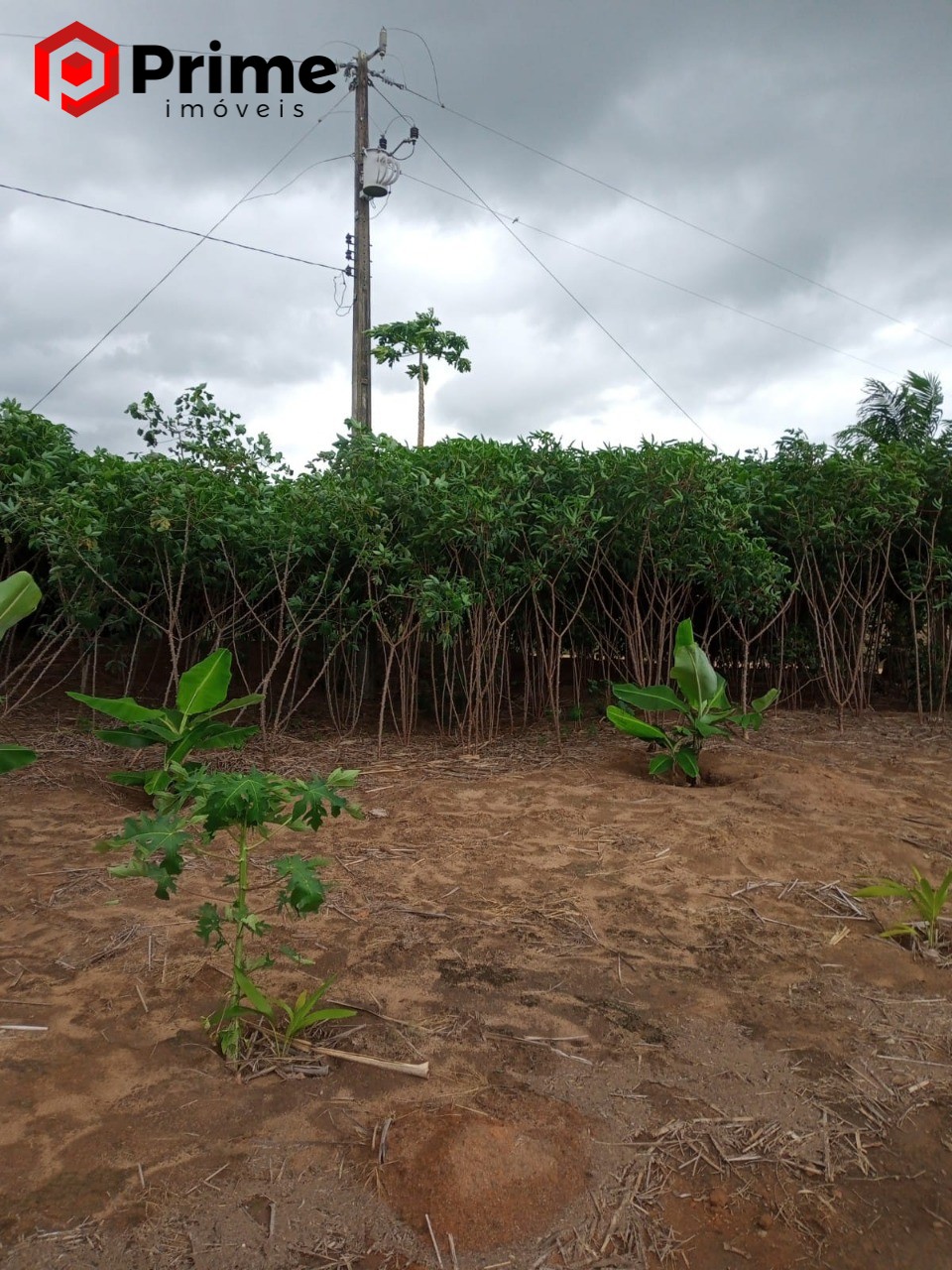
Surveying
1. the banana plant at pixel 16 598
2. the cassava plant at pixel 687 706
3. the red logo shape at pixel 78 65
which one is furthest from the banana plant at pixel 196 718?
the red logo shape at pixel 78 65

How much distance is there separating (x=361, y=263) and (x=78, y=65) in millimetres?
3272

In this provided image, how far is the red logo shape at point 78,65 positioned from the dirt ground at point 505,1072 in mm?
6721

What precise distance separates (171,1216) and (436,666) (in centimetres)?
592

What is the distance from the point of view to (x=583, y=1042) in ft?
6.81

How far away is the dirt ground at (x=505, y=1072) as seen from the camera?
58.2 inches

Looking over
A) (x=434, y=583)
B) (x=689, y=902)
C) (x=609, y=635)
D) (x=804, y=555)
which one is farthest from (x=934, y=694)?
(x=689, y=902)

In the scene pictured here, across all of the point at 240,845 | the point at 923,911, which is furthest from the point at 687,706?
the point at 240,845

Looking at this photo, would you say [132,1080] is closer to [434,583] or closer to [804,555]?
[434,583]

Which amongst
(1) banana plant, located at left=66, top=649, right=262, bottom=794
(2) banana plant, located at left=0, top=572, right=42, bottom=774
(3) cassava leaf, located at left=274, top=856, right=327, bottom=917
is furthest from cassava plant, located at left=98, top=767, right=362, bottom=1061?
(2) banana plant, located at left=0, top=572, right=42, bottom=774

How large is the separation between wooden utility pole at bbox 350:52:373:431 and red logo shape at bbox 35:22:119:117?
2.93 metres

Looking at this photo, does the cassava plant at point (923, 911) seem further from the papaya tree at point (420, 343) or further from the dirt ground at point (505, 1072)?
the papaya tree at point (420, 343)

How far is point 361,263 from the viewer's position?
31.2 feet

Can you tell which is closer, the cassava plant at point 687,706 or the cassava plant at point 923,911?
the cassava plant at point 923,911

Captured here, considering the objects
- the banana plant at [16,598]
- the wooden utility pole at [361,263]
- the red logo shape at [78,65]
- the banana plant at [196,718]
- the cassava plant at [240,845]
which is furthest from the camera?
the wooden utility pole at [361,263]
